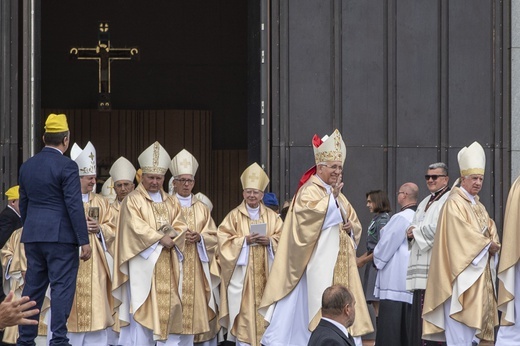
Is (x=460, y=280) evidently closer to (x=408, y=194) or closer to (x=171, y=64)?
(x=408, y=194)

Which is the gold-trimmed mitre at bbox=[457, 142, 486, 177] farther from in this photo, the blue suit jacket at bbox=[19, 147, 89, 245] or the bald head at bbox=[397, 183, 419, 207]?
the blue suit jacket at bbox=[19, 147, 89, 245]

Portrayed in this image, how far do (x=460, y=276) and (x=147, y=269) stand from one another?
3.14m

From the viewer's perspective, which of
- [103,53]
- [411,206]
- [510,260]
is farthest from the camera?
[103,53]

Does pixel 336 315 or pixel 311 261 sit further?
pixel 311 261

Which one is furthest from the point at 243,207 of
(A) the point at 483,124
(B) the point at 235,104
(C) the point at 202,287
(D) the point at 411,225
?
(B) the point at 235,104

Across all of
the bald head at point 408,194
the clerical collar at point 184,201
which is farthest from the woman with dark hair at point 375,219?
the clerical collar at point 184,201

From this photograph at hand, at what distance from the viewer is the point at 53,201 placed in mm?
11555

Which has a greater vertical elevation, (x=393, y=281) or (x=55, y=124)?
(x=55, y=124)

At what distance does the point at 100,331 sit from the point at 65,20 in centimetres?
1019

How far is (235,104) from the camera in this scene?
77.2 ft

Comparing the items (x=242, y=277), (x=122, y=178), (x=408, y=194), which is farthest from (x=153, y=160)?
(x=408, y=194)

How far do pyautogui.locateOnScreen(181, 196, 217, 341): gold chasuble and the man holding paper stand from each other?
0.16 meters

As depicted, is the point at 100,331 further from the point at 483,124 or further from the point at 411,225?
the point at 483,124

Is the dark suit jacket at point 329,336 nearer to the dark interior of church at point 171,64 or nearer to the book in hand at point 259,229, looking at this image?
the book in hand at point 259,229
